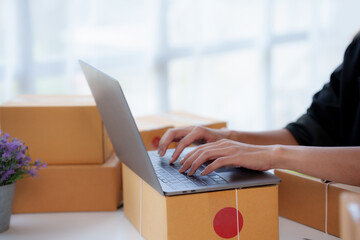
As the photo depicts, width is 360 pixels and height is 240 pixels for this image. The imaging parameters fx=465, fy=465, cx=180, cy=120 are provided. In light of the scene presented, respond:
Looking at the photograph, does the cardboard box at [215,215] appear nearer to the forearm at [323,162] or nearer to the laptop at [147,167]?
the laptop at [147,167]

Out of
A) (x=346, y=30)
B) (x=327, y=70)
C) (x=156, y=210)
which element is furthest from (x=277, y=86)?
(x=156, y=210)

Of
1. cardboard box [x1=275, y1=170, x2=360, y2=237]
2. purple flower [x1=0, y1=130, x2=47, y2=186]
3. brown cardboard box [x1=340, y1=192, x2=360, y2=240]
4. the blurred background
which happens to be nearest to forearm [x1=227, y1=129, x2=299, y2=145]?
cardboard box [x1=275, y1=170, x2=360, y2=237]

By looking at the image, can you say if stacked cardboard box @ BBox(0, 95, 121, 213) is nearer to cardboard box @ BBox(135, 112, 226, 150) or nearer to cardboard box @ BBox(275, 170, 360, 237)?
cardboard box @ BBox(135, 112, 226, 150)

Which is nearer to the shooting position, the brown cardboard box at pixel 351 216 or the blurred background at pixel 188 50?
the brown cardboard box at pixel 351 216

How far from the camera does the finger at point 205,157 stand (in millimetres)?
949

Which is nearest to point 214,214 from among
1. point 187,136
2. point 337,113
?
point 187,136

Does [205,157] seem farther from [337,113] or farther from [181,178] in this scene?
[337,113]

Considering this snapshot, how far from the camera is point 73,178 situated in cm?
122

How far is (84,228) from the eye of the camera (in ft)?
3.51

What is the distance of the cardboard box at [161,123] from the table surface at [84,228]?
258 millimetres

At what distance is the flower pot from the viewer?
105 centimetres

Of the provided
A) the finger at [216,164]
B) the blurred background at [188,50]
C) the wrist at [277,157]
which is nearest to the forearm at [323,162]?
the wrist at [277,157]

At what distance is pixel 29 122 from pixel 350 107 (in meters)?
0.93

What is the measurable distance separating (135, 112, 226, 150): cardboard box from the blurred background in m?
1.00
